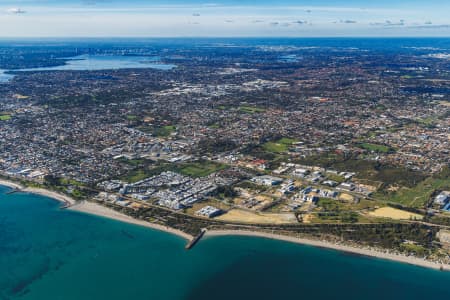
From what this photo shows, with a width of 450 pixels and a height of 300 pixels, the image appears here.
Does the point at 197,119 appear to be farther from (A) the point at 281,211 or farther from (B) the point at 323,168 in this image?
(A) the point at 281,211

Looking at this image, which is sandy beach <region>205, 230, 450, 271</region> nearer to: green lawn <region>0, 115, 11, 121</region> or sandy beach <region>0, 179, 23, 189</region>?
sandy beach <region>0, 179, 23, 189</region>

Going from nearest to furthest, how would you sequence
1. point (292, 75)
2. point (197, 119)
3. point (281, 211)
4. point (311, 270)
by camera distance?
point (311, 270) → point (281, 211) → point (197, 119) → point (292, 75)

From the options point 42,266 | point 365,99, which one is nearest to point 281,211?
point 42,266

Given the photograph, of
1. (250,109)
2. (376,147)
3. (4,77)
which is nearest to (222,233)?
(376,147)

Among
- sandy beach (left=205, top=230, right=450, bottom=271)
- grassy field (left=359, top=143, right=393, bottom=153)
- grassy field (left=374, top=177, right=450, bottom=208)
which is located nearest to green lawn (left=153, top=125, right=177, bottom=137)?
grassy field (left=359, top=143, right=393, bottom=153)

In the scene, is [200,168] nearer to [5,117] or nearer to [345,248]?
[345,248]

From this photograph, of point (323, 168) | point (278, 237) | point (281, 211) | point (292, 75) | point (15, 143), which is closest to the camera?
point (278, 237)

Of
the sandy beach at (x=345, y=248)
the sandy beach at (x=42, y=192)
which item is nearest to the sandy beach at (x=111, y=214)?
the sandy beach at (x=42, y=192)
